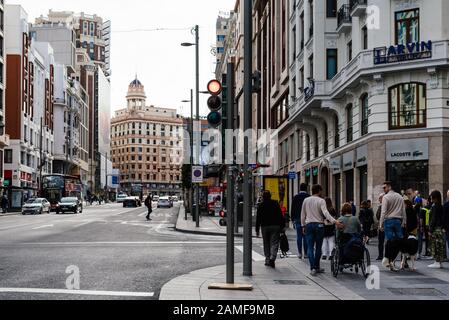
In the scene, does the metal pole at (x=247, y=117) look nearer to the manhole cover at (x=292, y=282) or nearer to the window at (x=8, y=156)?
the manhole cover at (x=292, y=282)

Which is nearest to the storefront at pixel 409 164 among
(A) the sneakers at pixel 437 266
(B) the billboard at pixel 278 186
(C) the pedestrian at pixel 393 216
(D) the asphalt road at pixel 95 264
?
(B) the billboard at pixel 278 186

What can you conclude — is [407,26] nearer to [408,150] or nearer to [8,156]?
[408,150]

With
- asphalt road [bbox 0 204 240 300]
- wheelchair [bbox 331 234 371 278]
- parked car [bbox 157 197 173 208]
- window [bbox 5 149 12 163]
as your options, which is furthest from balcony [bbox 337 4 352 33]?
window [bbox 5 149 12 163]

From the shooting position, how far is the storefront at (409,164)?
26.6 m

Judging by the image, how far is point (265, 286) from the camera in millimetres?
10602

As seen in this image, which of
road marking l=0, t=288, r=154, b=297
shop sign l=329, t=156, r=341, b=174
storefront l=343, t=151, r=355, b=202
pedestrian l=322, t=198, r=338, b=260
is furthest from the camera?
shop sign l=329, t=156, r=341, b=174

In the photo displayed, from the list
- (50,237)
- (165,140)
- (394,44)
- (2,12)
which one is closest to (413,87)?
(394,44)

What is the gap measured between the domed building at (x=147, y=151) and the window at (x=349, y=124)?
500ft

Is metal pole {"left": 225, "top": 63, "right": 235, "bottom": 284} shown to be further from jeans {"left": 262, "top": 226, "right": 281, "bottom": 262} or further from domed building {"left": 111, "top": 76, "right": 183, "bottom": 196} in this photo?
domed building {"left": 111, "top": 76, "right": 183, "bottom": 196}

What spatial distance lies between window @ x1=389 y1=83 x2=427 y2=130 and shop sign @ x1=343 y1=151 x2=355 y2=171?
3.35m

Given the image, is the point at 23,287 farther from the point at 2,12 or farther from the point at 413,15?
the point at 2,12

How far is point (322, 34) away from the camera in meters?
35.1

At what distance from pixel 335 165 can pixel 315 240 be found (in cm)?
2106

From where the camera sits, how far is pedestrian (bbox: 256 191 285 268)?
45.2 feet
